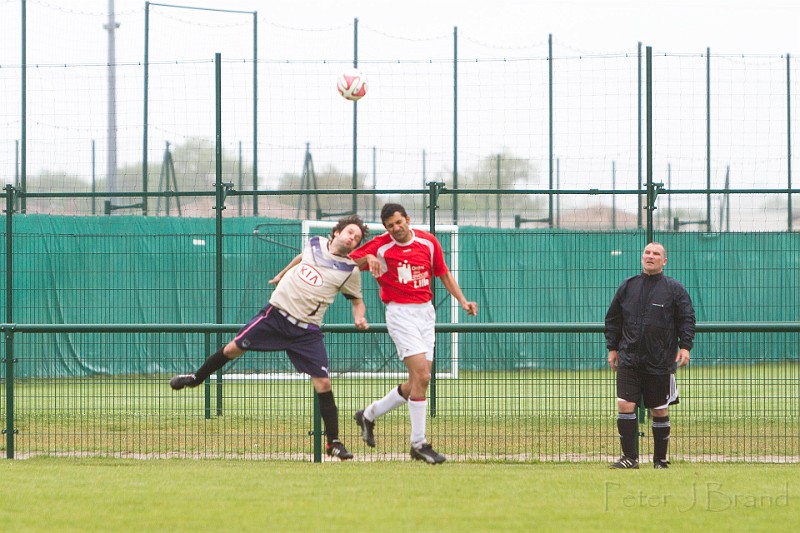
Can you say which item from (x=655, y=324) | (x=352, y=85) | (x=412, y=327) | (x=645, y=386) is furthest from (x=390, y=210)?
(x=352, y=85)

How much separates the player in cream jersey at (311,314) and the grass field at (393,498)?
2.11 ft

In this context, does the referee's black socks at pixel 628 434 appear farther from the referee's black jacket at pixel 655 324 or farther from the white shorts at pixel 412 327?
the white shorts at pixel 412 327

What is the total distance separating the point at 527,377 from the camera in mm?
9445

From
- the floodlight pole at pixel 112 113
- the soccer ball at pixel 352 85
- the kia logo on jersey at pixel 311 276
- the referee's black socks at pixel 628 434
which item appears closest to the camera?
the kia logo on jersey at pixel 311 276

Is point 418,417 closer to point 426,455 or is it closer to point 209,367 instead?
point 426,455

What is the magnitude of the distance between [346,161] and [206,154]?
341 cm

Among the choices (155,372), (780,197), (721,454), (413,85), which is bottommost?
(721,454)

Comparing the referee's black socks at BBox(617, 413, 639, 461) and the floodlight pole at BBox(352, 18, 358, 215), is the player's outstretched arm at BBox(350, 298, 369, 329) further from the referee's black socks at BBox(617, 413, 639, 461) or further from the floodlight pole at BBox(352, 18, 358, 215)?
the floodlight pole at BBox(352, 18, 358, 215)

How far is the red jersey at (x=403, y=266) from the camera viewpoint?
27.7ft

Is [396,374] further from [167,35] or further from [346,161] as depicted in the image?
[167,35]

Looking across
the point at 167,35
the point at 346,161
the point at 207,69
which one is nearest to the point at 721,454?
the point at 207,69

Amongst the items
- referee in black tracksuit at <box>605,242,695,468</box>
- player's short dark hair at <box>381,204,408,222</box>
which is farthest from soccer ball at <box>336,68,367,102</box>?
referee in black tracksuit at <box>605,242,695,468</box>

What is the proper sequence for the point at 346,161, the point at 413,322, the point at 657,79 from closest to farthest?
the point at 413,322 < the point at 657,79 < the point at 346,161

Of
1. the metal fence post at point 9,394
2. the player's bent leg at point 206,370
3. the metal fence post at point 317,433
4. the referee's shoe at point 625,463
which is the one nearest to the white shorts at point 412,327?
the metal fence post at point 317,433
